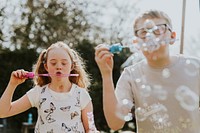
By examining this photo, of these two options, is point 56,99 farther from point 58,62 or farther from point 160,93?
point 160,93

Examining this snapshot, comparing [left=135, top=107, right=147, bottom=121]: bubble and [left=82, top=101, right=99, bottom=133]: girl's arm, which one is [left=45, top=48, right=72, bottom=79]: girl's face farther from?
[left=135, top=107, right=147, bottom=121]: bubble

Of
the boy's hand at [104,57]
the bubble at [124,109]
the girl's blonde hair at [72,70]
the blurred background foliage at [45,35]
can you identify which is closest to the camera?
the boy's hand at [104,57]

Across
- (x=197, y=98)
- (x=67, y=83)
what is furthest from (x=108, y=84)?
(x=67, y=83)

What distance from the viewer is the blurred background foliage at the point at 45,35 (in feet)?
29.8

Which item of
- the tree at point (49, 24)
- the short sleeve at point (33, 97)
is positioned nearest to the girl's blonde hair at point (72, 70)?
the short sleeve at point (33, 97)

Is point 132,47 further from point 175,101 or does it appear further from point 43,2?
point 43,2

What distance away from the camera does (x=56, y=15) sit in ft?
34.0

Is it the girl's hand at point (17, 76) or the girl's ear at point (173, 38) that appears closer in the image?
the girl's ear at point (173, 38)

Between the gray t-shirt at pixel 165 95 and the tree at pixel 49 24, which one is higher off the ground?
the tree at pixel 49 24

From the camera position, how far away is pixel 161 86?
1.95 m

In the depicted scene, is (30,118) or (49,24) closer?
(30,118)

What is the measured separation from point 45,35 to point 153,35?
8.34m

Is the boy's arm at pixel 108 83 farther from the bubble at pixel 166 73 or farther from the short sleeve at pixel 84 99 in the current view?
the short sleeve at pixel 84 99

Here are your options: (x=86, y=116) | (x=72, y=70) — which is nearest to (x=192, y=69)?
(x=86, y=116)
